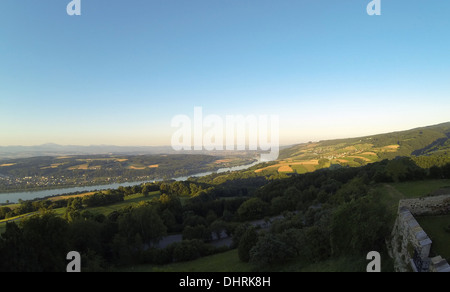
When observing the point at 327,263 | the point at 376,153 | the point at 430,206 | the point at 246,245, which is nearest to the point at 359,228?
the point at 327,263

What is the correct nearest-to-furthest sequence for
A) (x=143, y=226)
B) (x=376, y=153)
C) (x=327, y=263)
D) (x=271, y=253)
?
(x=327, y=263) < (x=271, y=253) < (x=143, y=226) < (x=376, y=153)

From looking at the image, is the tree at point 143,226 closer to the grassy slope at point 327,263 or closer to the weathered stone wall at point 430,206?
the grassy slope at point 327,263

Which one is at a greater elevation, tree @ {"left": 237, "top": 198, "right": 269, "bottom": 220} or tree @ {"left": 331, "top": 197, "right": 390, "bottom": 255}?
tree @ {"left": 331, "top": 197, "right": 390, "bottom": 255}

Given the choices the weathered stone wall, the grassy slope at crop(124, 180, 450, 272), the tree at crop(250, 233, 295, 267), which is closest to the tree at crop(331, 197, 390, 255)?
the grassy slope at crop(124, 180, 450, 272)

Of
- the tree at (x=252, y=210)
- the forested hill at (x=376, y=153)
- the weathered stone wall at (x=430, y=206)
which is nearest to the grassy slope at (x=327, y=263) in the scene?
the weathered stone wall at (x=430, y=206)

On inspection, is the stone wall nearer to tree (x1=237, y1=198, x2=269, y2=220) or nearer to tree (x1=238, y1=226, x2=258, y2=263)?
tree (x1=238, y1=226, x2=258, y2=263)

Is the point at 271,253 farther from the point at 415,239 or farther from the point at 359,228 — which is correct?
the point at 415,239

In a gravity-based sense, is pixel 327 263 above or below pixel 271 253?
above

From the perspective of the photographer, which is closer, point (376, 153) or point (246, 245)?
point (246, 245)
